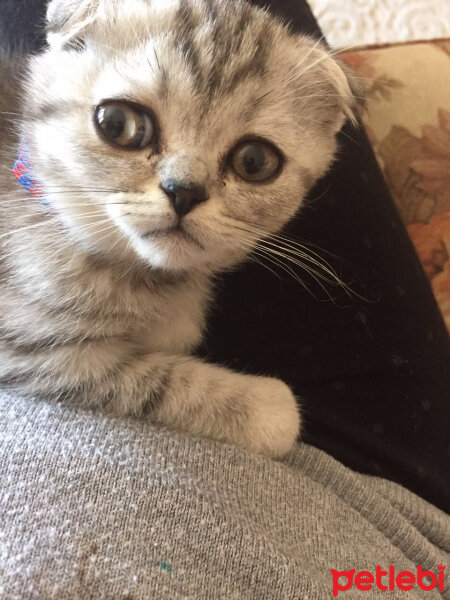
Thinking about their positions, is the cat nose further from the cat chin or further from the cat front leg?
the cat front leg

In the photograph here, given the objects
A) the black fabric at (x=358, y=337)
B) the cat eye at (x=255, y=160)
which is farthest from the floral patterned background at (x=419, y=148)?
the cat eye at (x=255, y=160)

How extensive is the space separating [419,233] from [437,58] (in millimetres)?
339

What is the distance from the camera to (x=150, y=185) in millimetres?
554

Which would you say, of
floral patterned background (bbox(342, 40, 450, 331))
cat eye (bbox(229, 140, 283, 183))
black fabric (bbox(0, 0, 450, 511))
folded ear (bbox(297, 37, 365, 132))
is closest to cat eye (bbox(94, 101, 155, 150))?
cat eye (bbox(229, 140, 283, 183))

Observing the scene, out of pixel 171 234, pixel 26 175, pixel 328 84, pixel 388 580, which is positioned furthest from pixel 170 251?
pixel 388 580

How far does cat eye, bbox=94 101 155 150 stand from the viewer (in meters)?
0.57

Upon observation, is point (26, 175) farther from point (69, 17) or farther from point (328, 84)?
point (328, 84)

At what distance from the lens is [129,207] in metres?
0.56

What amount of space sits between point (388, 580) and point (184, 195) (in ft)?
1.68

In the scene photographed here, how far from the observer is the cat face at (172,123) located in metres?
0.57

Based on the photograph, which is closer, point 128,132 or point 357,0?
point 128,132

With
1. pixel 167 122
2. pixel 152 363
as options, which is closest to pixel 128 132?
pixel 167 122

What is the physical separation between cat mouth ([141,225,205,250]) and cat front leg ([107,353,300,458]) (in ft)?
0.65

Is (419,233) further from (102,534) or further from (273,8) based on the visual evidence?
(102,534)
